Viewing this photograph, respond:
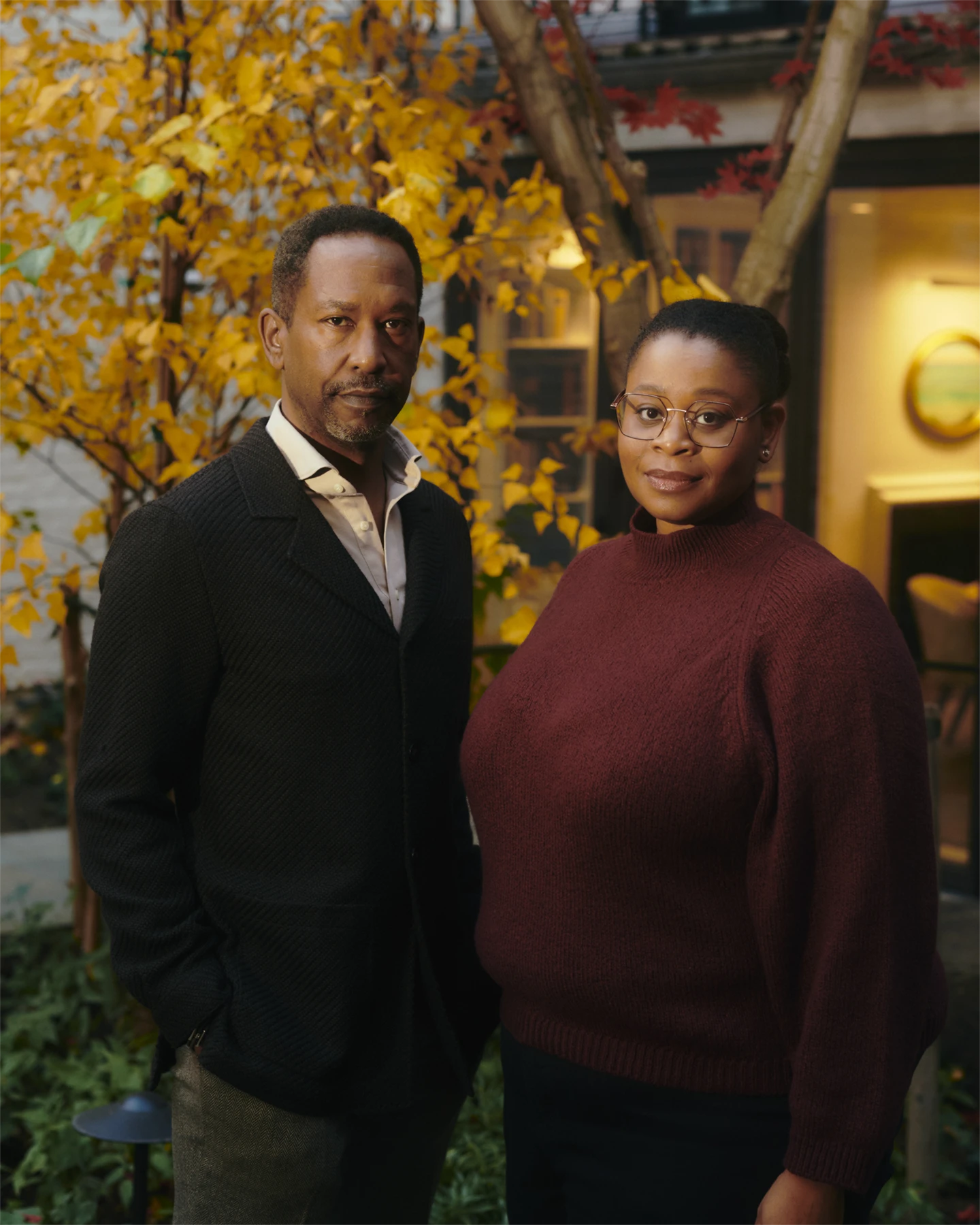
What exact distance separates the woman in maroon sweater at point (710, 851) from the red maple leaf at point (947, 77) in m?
3.38

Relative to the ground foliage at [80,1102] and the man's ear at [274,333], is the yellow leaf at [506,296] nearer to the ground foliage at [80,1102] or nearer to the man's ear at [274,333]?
the man's ear at [274,333]

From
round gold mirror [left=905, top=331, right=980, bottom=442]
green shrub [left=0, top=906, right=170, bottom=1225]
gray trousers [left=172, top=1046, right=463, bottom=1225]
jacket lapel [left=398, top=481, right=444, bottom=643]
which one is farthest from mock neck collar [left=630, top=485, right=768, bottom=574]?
round gold mirror [left=905, top=331, right=980, bottom=442]

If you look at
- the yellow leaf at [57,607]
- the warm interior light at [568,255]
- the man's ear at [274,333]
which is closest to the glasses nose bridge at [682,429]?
the man's ear at [274,333]

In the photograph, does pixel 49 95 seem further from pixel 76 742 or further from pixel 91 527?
pixel 76 742

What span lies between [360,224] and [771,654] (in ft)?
3.09

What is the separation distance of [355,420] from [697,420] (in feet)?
1.84

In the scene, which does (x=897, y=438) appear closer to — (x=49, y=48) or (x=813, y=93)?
(x=813, y=93)

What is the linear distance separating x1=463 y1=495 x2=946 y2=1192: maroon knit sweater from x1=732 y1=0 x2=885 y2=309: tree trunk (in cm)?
136

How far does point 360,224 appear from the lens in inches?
79.7

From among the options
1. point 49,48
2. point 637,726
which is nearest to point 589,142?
point 49,48

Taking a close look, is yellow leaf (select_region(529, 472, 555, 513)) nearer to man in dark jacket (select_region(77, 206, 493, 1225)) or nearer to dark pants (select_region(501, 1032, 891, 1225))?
man in dark jacket (select_region(77, 206, 493, 1225))

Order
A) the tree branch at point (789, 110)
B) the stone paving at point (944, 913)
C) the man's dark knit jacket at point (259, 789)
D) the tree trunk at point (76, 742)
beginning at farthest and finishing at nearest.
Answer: the tree trunk at point (76, 742), the stone paving at point (944, 913), the tree branch at point (789, 110), the man's dark knit jacket at point (259, 789)

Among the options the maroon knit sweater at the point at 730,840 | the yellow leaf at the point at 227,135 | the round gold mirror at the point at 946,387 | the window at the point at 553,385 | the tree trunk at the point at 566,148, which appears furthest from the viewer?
the window at the point at 553,385

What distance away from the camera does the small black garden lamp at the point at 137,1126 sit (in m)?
2.69
